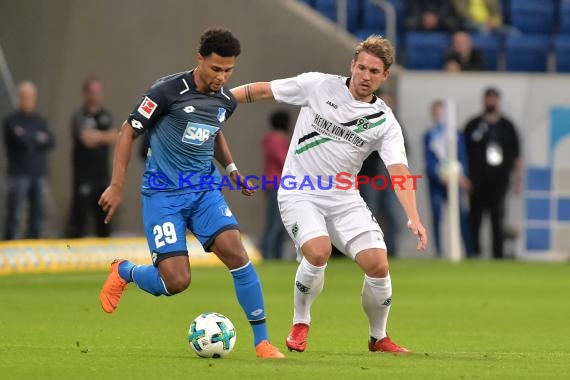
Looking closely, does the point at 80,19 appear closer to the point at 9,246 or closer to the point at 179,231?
the point at 9,246

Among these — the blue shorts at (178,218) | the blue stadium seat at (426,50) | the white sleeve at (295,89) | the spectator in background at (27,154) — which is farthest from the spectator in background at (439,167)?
the blue shorts at (178,218)

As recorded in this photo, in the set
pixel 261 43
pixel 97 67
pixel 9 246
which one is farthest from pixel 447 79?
pixel 9 246

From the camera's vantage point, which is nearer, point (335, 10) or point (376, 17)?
point (376, 17)

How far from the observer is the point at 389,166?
30.5ft

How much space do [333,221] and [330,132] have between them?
23.9 inches

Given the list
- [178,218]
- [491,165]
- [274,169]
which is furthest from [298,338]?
[491,165]

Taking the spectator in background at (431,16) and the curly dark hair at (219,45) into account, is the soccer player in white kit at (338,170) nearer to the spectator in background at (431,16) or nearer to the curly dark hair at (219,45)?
the curly dark hair at (219,45)

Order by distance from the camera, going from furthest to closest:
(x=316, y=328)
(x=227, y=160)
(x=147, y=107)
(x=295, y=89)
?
(x=316, y=328) → (x=295, y=89) → (x=227, y=160) → (x=147, y=107)

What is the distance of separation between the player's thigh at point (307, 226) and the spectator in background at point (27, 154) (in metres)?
9.33

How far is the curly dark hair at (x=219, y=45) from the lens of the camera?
349 inches

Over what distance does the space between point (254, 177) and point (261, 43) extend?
2.15 m

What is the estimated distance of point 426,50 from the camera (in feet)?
75.4

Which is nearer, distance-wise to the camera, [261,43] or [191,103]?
[191,103]

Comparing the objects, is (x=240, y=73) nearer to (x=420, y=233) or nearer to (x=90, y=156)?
(x=90, y=156)
